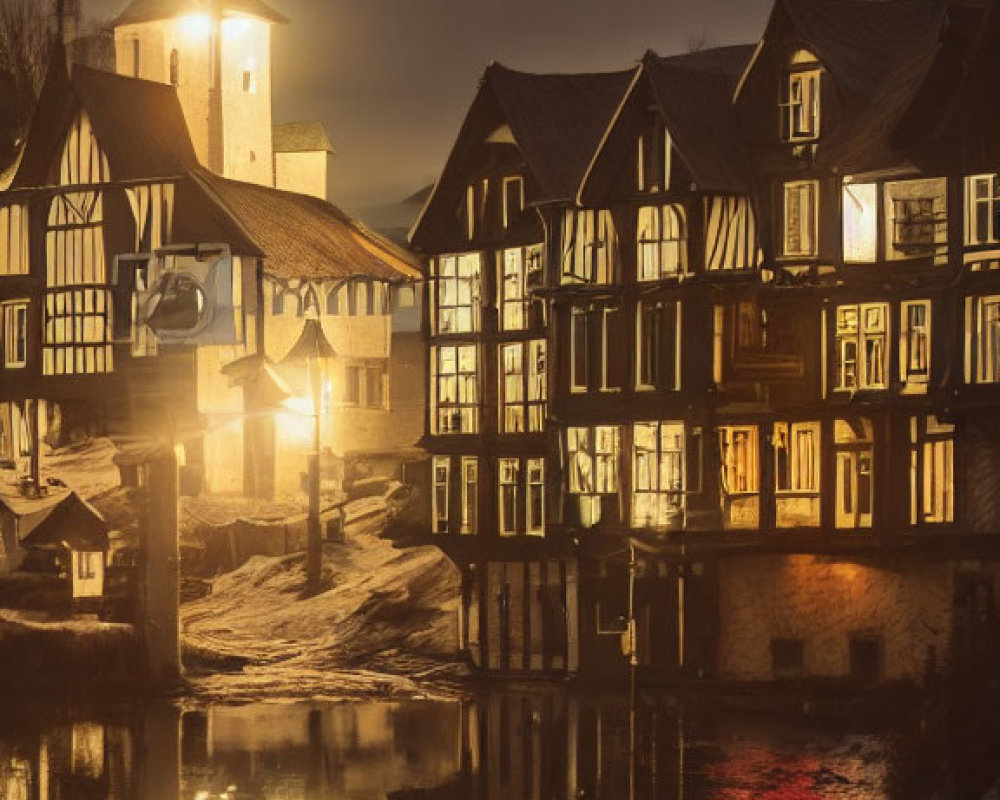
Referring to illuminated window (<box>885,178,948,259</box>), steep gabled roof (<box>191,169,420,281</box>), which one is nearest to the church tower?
steep gabled roof (<box>191,169,420,281</box>)

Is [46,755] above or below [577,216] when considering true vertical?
below

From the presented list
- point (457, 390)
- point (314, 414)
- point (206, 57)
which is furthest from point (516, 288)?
point (206, 57)

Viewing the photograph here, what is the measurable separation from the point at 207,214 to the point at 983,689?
30662 mm

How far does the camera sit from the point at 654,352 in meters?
67.2

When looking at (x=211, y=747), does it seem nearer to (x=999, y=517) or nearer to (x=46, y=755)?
(x=46, y=755)

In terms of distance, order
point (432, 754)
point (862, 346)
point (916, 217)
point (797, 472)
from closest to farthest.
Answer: point (432, 754), point (916, 217), point (862, 346), point (797, 472)

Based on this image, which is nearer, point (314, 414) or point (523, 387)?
point (523, 387)

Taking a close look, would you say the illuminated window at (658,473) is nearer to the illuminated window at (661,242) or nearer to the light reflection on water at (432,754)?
the illuminated window at (661,242)

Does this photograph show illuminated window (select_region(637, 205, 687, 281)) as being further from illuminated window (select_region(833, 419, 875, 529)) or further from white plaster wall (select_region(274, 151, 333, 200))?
white plaster wall (select_region(274, 151, 333, 200))

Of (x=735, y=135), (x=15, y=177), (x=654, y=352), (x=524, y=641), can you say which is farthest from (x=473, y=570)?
(x=15, y=177)

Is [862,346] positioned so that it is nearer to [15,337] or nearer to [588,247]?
[588,247]

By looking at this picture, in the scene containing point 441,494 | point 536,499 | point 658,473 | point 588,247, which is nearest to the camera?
point 658,473

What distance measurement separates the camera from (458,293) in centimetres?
7281

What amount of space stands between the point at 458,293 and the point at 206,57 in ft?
71.1
